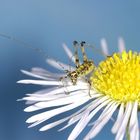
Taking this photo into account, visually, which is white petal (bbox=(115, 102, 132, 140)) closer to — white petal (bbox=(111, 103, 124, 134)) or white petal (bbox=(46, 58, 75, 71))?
white petal (bbox=(111, 103, 124, 134))

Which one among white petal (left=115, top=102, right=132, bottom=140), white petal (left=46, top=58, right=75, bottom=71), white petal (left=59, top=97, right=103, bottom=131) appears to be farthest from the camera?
white petal (left=46, top=58, right=75, bottom=71)

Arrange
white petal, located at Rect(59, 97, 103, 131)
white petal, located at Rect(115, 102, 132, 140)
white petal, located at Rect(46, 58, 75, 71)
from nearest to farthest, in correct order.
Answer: white petal, located at Rect(115, 102, 132, 140) < white petal, located at Rect(59, 97, 103, 131) < white petal, located at Rect(46, 58, 75, 71)

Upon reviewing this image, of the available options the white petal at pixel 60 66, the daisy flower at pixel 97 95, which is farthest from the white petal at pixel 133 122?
the white petal at pixel 60 66

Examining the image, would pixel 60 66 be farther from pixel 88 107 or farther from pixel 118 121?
pixel 118 121

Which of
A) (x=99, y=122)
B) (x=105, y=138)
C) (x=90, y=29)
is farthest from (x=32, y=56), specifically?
(x=99, y=122)

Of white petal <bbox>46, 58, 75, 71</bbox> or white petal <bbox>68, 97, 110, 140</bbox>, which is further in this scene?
white petal <bbox>46, 58, 75, 71</bbox>

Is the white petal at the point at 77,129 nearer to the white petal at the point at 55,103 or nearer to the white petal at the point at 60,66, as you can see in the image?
the white petal at the point at 55,103

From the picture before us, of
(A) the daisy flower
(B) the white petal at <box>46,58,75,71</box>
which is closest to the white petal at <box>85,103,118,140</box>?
(A) the daisy flower

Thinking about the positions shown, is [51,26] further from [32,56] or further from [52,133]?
[52,133]
